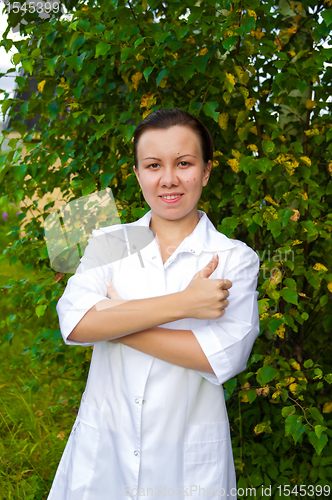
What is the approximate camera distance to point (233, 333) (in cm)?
103

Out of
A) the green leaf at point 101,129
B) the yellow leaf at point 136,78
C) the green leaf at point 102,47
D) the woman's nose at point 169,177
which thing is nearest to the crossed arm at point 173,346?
the woman's nose at point 169,177

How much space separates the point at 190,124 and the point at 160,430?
0.80 meters

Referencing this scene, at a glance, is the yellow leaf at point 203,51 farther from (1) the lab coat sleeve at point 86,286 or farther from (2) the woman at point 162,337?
(1) the lab coat sleeve at point 86,286

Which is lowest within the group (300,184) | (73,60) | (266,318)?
(266,318)

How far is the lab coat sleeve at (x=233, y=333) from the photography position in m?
1.02

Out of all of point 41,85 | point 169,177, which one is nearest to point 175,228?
point 169,177

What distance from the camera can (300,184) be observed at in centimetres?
177

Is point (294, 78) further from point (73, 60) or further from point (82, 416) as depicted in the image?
point (82, 416)

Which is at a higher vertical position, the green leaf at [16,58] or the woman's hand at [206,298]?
the green leaf at [16,58]

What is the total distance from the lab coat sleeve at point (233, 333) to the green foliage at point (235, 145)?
484 mm

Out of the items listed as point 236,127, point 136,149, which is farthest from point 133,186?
point 136,149

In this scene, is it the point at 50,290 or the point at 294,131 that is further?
the point at 294,131

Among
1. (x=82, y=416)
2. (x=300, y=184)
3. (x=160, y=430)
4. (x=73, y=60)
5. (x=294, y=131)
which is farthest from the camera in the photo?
(x=294, y=131)

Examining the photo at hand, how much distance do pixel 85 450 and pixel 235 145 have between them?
1.52 meters
